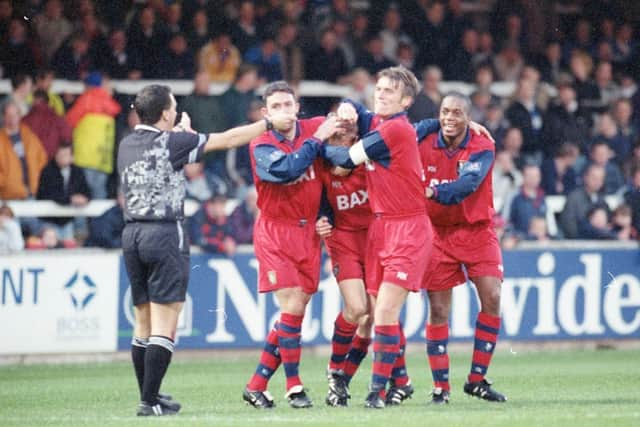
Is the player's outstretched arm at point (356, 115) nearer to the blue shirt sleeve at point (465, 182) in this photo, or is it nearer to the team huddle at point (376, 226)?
the team huddle at point (376, 226)

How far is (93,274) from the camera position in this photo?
49.9ft

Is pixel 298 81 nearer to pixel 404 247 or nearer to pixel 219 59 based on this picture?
pixel 219 59

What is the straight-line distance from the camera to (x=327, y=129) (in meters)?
10.5

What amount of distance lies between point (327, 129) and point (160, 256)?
1.51 m

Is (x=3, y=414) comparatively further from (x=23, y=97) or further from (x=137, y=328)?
(x=23, y=97)

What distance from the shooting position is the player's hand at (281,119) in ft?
34.1

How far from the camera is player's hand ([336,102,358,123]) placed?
10.5 metres

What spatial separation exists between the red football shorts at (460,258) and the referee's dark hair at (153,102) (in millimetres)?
2402

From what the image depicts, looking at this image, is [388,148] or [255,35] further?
[255,35]

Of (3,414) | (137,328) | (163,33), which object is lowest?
(3,414)

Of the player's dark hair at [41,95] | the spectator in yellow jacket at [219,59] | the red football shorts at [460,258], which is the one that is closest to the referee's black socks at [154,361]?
the red football shorts at [460,258]

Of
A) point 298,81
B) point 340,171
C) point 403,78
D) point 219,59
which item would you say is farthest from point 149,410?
point 298,81

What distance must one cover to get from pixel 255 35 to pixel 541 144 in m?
3.89

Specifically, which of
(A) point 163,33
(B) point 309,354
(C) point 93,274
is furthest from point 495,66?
(C) point 93,274
